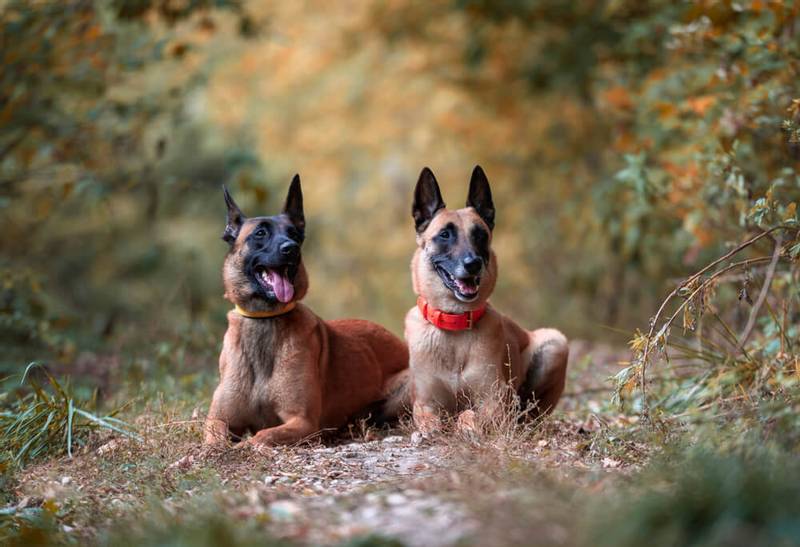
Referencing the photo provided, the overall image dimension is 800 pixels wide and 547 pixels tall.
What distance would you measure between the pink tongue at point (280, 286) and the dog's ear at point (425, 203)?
3.34 ft

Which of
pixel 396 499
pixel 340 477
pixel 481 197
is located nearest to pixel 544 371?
pixel 481 197

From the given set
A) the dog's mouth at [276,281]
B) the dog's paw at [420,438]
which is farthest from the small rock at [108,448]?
the dog's paw at [420,438]

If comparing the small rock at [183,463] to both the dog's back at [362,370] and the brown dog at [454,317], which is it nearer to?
the dog's back at [362,370]

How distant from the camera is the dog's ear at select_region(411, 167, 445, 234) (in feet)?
21.4

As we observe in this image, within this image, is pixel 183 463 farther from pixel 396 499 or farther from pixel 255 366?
pixel 396 499

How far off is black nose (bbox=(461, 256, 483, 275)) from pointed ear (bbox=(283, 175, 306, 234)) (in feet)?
4.35

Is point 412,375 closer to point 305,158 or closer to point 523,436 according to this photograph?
point 523,436

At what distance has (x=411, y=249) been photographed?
2092 cm

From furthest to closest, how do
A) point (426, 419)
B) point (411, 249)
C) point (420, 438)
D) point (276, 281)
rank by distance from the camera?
point (411, 249) < point (276, 281) < point (426, 419) < point (420, 438)

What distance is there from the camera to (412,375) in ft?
21.1

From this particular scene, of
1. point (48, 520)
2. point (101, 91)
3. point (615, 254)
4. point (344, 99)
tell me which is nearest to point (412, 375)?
point (48, 520)

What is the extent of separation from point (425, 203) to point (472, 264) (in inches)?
30.3

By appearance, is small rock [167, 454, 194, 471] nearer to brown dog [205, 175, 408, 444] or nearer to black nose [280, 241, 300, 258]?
brown dog [205, 175, 408, 444]

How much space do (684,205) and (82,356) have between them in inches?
261
